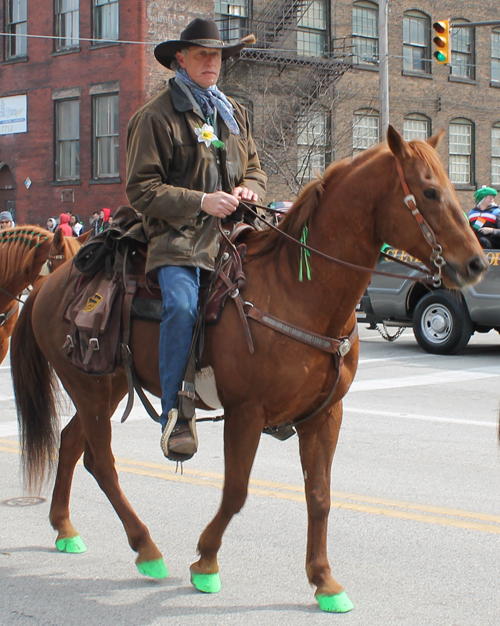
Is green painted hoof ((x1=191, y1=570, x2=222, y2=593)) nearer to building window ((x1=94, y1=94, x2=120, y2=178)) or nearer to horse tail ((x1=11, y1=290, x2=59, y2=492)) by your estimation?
horse tail ((x1=11, y1=290, x2=59, y2=492))

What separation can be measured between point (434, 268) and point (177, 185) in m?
1.53

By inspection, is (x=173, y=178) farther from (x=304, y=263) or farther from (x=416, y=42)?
(x=416, y=42)

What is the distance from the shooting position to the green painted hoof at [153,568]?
443 centimetres

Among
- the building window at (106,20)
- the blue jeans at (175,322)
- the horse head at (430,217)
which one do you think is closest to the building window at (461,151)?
the building window at (106,20)

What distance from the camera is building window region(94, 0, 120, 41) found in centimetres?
2741

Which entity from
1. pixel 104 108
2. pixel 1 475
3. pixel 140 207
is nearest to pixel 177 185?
pixel 140 207

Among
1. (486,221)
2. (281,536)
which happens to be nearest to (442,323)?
(486,221)

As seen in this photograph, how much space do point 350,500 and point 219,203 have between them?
253 cm

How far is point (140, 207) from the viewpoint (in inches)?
173

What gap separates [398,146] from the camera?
12.4ft

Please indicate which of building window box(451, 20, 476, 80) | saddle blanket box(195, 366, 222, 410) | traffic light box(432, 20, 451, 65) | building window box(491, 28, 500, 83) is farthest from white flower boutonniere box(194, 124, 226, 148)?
building window box(491, 28, 500, 83)

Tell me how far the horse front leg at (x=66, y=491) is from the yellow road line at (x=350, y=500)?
1.29m

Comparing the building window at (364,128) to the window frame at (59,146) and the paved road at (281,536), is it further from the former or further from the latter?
the paved road at (281,536)

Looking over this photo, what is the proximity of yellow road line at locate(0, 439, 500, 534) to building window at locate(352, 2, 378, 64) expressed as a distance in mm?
25852
